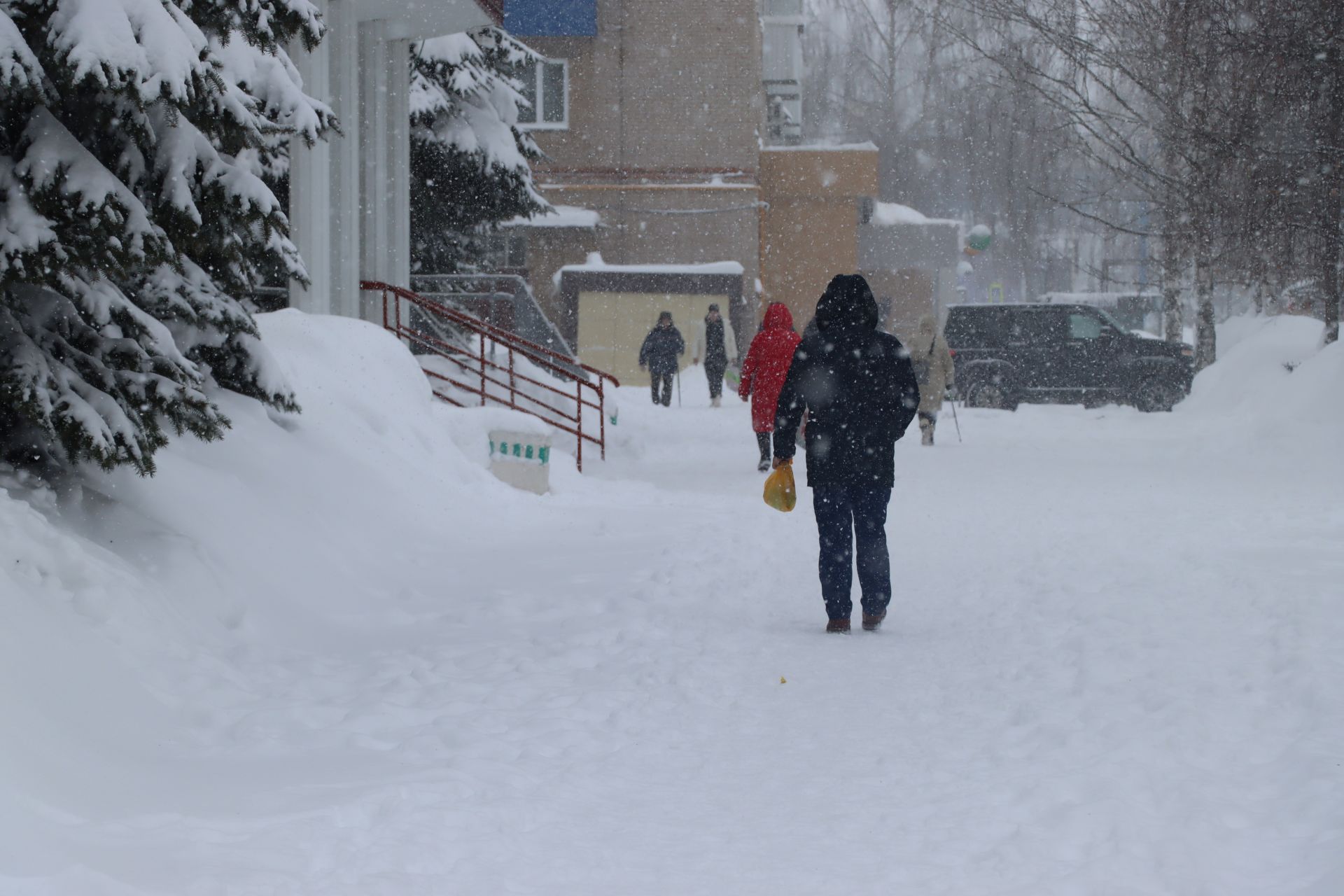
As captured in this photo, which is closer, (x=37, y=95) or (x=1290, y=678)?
(x=37, y=95)

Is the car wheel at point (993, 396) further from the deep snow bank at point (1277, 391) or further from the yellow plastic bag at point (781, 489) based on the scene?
the yellow plastic bag at point (781, 489)

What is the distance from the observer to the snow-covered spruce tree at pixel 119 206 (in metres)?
5.74

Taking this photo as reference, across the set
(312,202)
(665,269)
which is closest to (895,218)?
(665,269)

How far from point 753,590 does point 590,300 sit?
25.6 m

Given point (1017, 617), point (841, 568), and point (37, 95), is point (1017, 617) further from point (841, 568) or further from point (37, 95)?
point (37, 95)

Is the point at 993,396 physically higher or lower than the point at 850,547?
higher

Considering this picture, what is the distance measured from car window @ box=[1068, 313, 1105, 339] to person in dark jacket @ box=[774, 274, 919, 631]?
20660 millimetres

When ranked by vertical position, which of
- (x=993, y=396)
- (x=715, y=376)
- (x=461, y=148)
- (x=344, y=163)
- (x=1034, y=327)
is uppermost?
(x=461, y=148)

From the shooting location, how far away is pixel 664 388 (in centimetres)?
2664

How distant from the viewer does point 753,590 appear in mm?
8836

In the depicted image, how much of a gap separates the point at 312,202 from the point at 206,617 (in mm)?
7488

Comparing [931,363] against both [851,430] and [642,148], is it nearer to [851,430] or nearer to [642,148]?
[851,430]

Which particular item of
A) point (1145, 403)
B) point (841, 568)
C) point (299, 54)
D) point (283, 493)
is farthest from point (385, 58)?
point (1145, 403)

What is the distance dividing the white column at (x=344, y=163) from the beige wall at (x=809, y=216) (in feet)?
79.3
